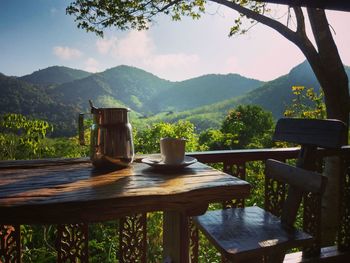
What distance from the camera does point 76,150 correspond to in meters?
5.89

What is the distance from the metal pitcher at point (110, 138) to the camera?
128cm

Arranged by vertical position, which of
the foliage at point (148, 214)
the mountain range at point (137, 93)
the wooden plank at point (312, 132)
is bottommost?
the foliage at point (148, 214)

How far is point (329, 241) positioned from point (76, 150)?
4671mm

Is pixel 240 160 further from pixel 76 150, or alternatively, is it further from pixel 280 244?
pixel 76 150

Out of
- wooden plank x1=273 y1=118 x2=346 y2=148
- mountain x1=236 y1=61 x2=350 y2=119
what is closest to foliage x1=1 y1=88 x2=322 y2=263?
wooden plank x1=273 y1=118 x2=346 y2=148

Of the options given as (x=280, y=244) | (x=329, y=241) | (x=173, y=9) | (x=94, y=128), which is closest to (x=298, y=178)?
(x=280, y=244)

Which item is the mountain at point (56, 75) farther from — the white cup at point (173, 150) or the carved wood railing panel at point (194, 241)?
the white cup at point (173, 150)

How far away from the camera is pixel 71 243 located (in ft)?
4.45

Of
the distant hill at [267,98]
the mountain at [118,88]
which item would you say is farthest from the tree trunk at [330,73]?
the distant hill at [267,98]

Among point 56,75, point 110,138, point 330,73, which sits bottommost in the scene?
point 110,138

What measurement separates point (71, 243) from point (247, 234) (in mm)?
827

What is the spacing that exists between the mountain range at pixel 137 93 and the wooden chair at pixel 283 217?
367cm

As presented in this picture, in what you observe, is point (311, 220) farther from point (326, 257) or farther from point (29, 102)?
point (29, 102)

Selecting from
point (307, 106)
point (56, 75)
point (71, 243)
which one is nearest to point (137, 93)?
A: point (56, 75)
